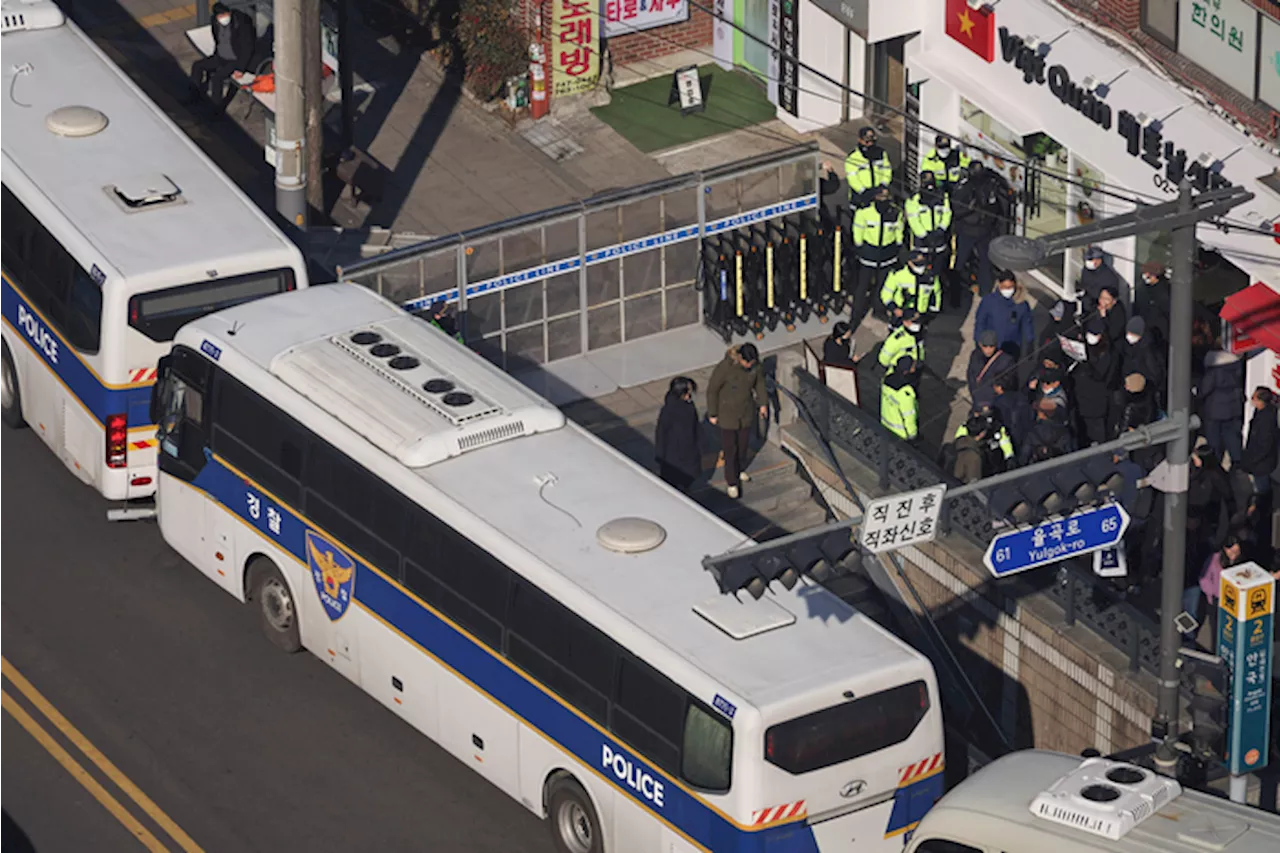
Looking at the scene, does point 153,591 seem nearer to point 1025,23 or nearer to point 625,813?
point 625,813

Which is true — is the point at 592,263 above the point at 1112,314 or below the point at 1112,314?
below

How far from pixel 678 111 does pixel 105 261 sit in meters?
12.5

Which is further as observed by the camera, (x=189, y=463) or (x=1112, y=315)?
(x=1112, y=315)

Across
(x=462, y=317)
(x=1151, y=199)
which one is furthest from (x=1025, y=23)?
(x=462, y=317)

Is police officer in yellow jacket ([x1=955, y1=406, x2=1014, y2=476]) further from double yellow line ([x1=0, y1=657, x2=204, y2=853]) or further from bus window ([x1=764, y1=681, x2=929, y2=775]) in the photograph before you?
double yellow line ([x1=0, y1=657, x2=204, y2=853])

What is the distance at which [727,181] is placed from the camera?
3250 cm

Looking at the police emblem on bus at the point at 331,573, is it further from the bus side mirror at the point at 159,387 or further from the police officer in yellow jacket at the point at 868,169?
the police officer in yellow jacket at the point at 868,169

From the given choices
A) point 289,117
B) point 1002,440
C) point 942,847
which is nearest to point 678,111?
point 289,117

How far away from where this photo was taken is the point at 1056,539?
23688 mm

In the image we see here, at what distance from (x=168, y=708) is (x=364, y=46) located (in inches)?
656

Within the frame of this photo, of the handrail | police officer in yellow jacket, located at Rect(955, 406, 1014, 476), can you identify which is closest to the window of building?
the handrail

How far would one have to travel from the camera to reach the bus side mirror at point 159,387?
28219mm

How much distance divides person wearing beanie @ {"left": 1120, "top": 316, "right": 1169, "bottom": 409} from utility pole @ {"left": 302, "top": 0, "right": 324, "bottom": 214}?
11.2 meters

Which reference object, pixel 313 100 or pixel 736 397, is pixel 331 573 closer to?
pixel 736 397
